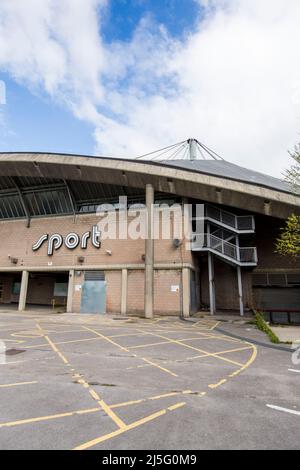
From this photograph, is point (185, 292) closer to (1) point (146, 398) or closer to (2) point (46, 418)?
(1) point (146, 398)

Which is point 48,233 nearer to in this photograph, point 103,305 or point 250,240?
point 103,305

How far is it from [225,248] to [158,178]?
7.57 meters

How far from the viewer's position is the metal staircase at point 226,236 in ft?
65.7

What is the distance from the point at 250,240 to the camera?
2356cm

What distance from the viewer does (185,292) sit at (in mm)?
18828

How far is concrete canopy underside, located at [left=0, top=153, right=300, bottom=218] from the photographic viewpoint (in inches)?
712

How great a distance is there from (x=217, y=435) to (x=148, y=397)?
1.60 metres

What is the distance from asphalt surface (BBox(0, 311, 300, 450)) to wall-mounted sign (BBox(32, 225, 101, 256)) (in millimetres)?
13206

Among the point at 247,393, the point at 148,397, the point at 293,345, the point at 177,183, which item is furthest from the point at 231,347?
the point at 177,183

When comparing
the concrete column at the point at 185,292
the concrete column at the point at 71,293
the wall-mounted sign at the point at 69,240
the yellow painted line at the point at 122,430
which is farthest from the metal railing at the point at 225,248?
the yellow painted line at the point at 122,430

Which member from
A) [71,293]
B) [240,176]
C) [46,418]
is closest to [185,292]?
[71,293]

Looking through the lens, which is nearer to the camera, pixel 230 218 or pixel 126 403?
pixel 126 403

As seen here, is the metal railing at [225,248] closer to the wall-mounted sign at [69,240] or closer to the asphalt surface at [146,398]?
the wall-mounted sign at [69,240]

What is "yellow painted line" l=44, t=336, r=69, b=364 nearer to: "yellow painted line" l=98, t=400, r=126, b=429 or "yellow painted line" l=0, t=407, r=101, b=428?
"yellow painted line" l=98, t=400, r=126, b=429
